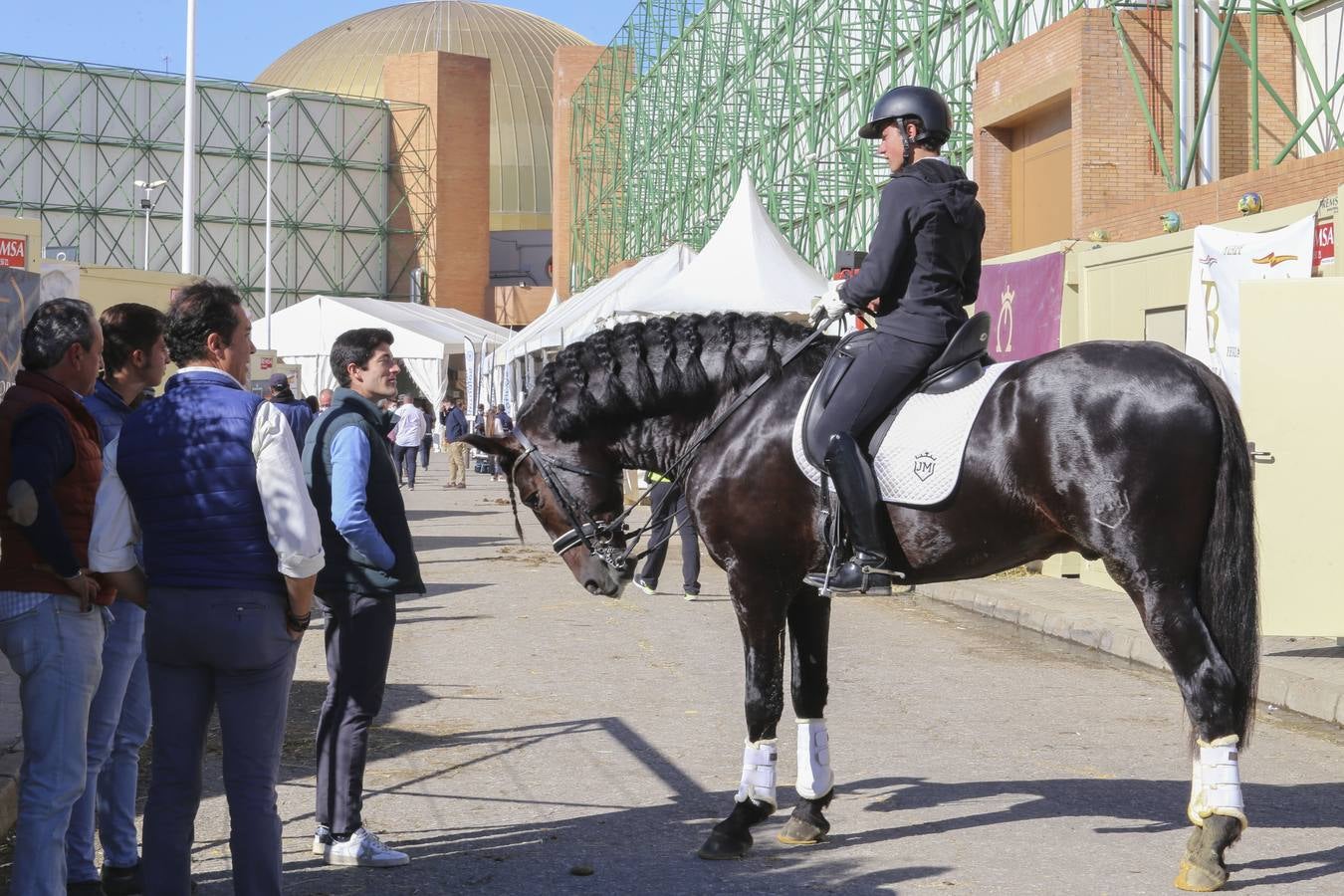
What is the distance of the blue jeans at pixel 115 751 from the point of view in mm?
5352

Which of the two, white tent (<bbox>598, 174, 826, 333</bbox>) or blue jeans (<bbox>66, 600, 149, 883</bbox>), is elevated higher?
white tent (<bbox>598, 174, 826, 333</bbox>)

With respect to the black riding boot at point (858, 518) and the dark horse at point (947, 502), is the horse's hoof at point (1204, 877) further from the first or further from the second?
the black riding boot at point (858, 518)

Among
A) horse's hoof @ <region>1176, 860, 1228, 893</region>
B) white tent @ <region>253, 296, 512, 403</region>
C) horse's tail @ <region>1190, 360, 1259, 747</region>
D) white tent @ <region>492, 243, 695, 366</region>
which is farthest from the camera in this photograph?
white tent @ <region>253, 296, 512, 403</region>

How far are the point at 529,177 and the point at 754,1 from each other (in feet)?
154

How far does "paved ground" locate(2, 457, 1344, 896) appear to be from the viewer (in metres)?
5.80

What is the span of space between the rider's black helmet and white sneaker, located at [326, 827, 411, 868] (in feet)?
10.9

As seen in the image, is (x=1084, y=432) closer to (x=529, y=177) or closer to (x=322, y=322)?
(x=322, y=322)

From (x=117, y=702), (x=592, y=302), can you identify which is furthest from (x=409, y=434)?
(x=117, y=702)

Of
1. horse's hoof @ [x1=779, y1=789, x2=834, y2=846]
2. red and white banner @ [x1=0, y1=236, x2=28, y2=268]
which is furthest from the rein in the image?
red and white banner @ [x1=0, y1=236, x2=28, y2=268]

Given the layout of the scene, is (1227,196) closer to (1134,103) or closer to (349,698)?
(1134,103)

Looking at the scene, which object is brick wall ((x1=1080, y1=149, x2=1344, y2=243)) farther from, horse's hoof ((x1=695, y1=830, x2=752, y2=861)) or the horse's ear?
horse's hoof ((x1=695, y1=830, x2=752, y2=861))

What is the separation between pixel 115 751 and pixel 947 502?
3.09 m

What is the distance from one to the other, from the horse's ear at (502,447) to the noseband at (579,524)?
3.2 inches

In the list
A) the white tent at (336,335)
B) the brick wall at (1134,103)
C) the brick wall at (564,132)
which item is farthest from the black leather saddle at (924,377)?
the brick wall at (564,132)
